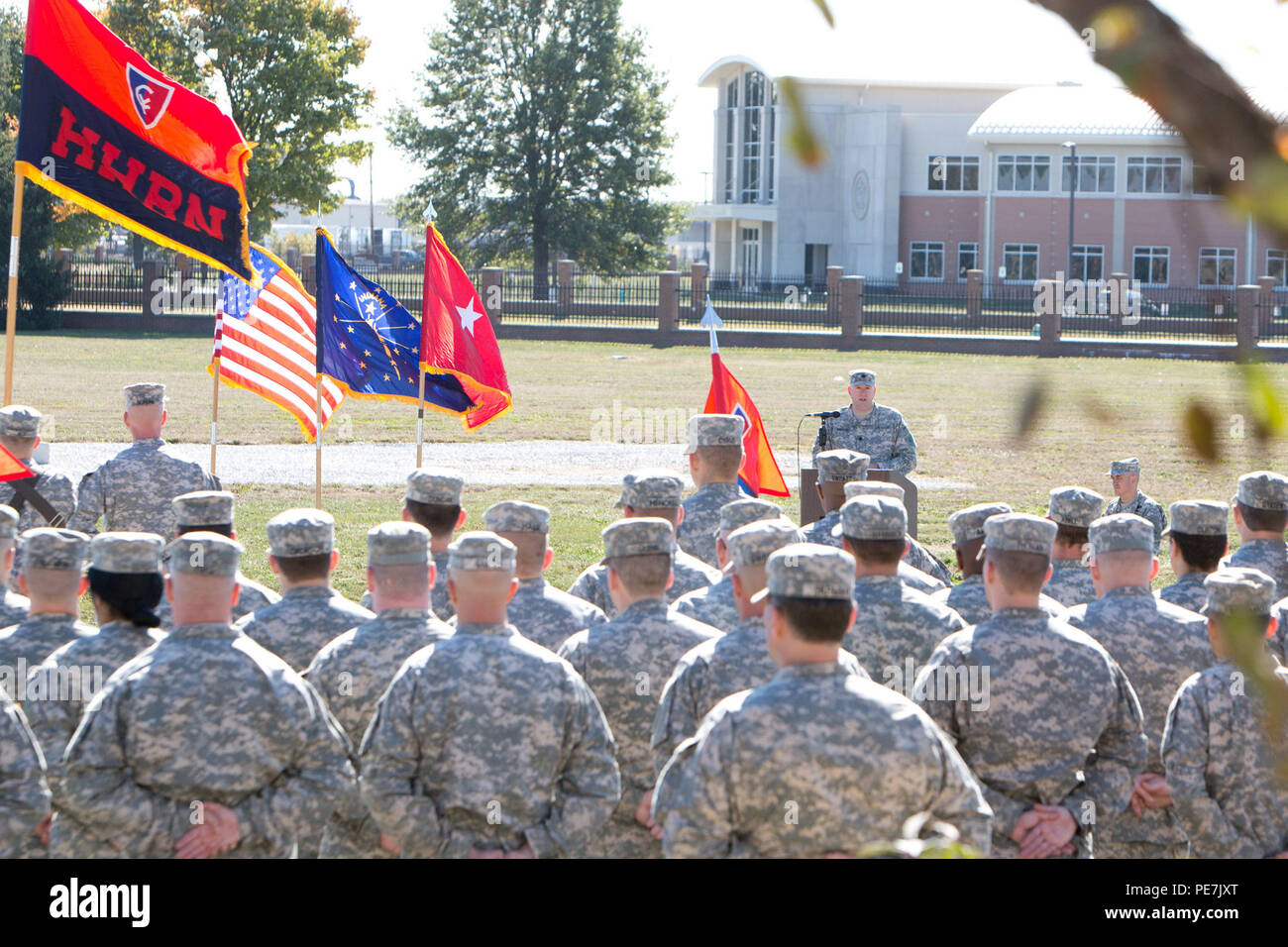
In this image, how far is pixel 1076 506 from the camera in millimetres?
6754

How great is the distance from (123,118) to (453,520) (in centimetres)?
427

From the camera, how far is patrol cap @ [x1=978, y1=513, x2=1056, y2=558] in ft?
16.2

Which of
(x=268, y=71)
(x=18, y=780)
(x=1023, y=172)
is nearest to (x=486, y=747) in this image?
(x=18, y=780)

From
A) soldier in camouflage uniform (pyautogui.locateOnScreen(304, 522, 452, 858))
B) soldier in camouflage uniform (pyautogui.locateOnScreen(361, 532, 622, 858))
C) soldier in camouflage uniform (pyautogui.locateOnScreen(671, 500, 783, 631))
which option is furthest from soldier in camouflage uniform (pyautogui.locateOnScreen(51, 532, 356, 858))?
soldier in camouflage uniform (pyautogui.locateOnScreen(671, 500, 783, 631))

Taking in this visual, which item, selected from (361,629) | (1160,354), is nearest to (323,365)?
(361,629)

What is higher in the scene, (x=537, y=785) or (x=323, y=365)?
(x=323, y=365)

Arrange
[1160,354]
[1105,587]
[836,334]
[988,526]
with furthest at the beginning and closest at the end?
1. [836,334]
2. [1160,354]
3. [1105,587]
4. [988,526]

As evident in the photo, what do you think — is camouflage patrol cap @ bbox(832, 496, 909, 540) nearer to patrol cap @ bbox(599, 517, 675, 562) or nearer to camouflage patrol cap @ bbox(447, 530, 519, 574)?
patrol cap @ bbox(599, 517, 675, 562)

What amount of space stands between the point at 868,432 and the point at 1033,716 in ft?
20.7

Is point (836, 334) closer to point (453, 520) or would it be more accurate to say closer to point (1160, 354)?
point (1160, 354)

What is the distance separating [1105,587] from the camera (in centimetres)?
561

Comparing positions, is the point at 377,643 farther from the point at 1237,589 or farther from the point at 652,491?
the point at 1237,589

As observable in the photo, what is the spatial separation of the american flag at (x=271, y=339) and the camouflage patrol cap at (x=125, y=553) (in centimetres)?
529

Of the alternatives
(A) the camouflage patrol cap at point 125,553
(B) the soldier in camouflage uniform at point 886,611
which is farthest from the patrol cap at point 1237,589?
(A) the camouflage patrol cap at point 125,553
